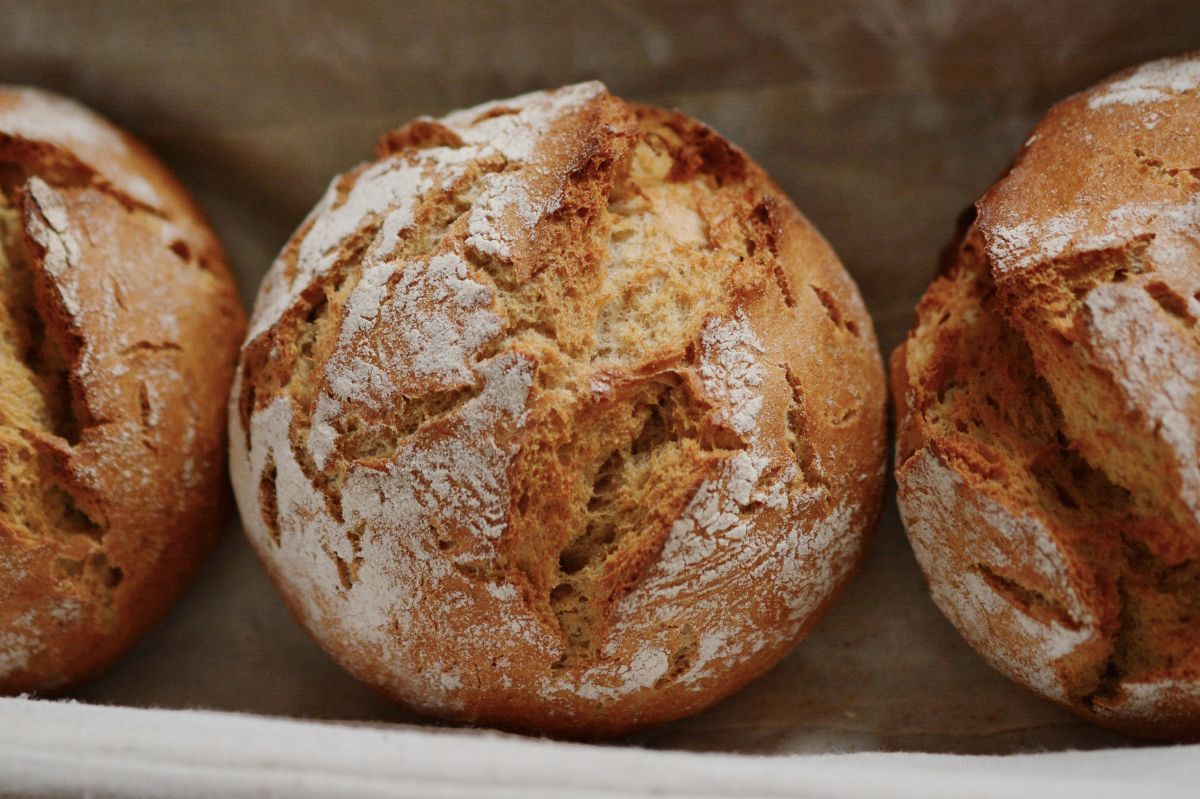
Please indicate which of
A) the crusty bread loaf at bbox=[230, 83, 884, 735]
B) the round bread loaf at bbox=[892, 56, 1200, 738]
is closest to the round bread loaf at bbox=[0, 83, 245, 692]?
the crusty bread loaf at bbox=[230, 83, 884, 735]

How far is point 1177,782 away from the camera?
118 cm

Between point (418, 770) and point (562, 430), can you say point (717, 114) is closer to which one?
point (562, 430)

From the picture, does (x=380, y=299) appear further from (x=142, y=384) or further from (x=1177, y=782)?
(x=1177, y=782)

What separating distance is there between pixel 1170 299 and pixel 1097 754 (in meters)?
0.64

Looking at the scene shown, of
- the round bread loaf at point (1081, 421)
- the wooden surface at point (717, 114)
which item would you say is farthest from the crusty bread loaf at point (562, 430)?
the wooden surface at point (717, 114)

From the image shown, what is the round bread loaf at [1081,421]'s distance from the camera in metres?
1.20

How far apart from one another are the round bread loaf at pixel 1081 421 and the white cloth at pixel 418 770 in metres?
0.17

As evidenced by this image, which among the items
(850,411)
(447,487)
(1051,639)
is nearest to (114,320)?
(447,487)

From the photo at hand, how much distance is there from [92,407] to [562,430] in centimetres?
76

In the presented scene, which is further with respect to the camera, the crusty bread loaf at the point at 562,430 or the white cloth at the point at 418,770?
the crusty bread loaf at the point at 562,430

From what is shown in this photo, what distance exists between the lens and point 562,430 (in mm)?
1256

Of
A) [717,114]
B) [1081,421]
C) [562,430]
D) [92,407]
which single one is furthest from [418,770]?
[717,114]

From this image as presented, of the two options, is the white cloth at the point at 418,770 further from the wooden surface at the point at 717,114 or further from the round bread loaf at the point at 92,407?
the wooden surface at the point at 717,114

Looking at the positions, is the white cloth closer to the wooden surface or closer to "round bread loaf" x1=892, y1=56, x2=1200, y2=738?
"round bread loaf" x1=892, y1=56, x2=1200, y2=738
